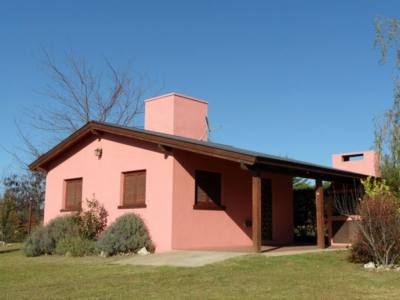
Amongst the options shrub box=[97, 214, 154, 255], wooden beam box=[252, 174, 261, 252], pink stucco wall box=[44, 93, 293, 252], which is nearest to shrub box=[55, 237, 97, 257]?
shrub box=[97, 214, 154, 255]

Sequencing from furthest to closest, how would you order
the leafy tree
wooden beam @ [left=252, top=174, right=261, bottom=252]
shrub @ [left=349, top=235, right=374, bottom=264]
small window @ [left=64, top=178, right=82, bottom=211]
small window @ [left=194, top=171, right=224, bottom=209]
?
the leafy tree → small window @ [left=64, top=178, right=82, bottom=211] → small window @ [left=194, top=171, right=224, bottom=209] → wooden beam @ [left=252, top=174, right=261, bottom=252] → shrub @ [left=349, top=235, right=374, bottom=264]

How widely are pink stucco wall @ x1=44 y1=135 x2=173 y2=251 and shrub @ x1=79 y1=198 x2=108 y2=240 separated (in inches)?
8.6

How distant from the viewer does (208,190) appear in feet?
49.8

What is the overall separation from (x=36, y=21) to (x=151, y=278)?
48.1ft

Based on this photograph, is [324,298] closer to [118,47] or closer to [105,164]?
[105,164]

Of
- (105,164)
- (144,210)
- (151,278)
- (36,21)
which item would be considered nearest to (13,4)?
(36,21)

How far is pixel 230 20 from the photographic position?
1767 cm

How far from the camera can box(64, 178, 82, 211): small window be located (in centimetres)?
1694

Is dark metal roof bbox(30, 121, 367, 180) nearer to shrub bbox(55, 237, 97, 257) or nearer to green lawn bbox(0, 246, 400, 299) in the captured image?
green lawn bbox(0, 246, 400, 299)

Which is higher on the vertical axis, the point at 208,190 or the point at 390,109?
the point at 390,109

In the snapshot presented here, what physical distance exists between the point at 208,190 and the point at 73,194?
520 centimetres

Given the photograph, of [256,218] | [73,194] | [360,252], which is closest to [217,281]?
[256,218]

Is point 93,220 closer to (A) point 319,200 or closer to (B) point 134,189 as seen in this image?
(B) point 134,189

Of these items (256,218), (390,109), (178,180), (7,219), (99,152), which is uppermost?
(390,109)
